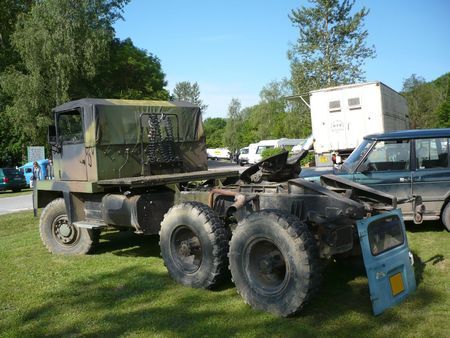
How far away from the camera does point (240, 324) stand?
433cm

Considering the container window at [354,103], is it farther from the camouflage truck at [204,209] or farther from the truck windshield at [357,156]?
the camouflage truck at [204,209]

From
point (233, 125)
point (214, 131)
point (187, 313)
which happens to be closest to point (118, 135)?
point (187, 313)

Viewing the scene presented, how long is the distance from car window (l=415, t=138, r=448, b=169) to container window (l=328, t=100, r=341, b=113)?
356 inches

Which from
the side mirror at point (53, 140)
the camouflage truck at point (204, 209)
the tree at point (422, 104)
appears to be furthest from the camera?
the tree at point (422, 104)

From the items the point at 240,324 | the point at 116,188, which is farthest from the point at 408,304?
the point at 116,188

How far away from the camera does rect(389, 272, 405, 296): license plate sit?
4.43 metres

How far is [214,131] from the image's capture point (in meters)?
123

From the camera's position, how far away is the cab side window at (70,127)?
7.20 meters

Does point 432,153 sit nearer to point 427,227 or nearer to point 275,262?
point 427,227

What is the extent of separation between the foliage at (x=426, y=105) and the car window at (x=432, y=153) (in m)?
52.9

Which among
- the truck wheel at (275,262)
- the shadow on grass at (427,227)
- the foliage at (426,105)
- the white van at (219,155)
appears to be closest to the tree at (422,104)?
the foliage at (426,105)

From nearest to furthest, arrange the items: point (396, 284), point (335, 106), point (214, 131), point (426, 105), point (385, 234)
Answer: point (396, 284), point (385, 234), point (335, 106), point (426, 105), point (214, 131)

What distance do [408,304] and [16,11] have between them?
40294 millimetres

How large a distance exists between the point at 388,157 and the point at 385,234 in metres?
3.66
